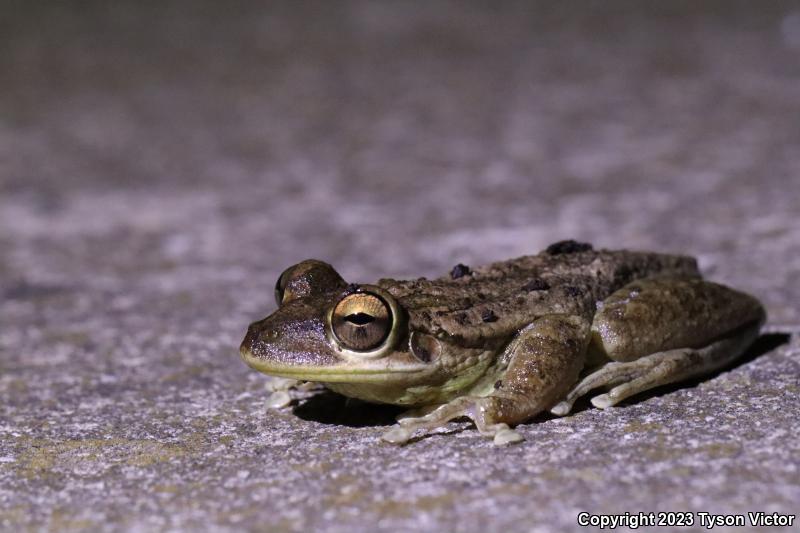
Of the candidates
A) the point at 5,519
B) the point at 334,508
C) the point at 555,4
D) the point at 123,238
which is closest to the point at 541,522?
the point at 334,508

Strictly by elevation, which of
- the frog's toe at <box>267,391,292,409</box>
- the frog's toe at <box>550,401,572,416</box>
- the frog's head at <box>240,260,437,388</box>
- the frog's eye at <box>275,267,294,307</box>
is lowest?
the frog's toe at <box>550,401,572,416</box>

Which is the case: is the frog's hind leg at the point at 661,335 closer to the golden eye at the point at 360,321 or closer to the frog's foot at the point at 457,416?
the frog's foot at the point at 457,416

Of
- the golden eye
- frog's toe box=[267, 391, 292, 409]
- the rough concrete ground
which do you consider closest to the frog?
the golden eye

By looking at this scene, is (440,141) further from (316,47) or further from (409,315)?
(409,315)

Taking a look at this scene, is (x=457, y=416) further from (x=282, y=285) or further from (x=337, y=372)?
(x=282, y=285)

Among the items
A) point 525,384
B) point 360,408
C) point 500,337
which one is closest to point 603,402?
point 525,384

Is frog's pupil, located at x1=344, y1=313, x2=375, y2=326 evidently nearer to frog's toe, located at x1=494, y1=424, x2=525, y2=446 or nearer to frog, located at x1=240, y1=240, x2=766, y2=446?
frog, located at x1=240, y1=240, x2=766, y2=446

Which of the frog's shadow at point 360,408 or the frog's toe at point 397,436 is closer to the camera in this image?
the frog's toe at point 397,436

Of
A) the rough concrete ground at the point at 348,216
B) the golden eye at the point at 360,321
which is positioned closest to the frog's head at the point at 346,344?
the golden eye at the point at 360,321
